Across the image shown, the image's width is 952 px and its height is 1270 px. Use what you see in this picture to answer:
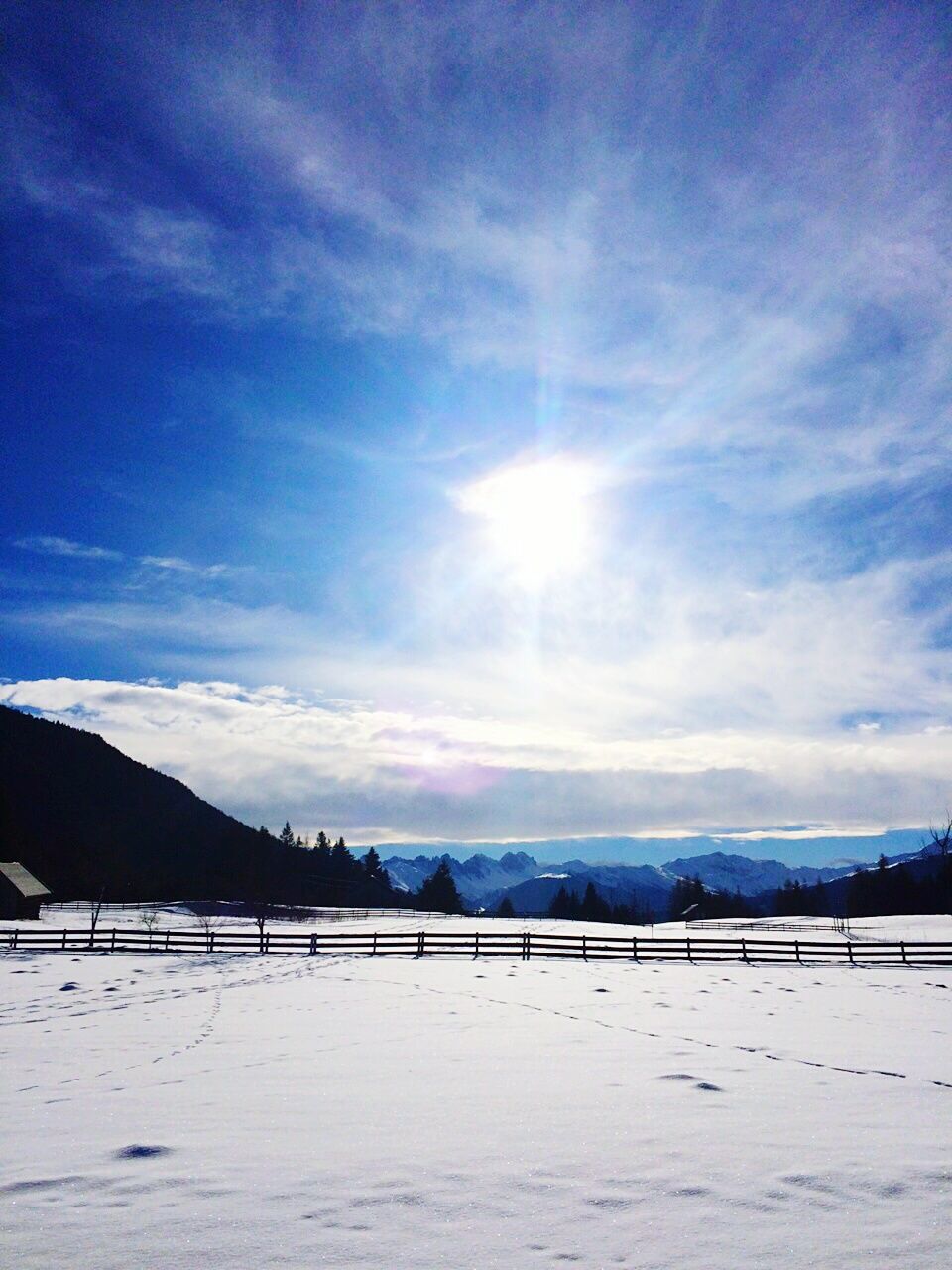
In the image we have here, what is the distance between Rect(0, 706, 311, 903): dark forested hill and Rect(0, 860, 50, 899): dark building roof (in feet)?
98.1

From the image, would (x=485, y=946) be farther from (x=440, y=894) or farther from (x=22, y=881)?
(x=440, y=894)

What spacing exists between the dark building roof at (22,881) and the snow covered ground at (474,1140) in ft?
146

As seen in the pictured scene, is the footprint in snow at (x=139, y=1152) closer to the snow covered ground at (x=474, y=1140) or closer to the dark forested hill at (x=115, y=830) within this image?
the snow covered ground at (x=474, y=1140)

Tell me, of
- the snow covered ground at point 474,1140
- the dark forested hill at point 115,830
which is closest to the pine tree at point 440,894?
the dark forested hill at point 115,830

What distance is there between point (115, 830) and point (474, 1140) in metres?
129

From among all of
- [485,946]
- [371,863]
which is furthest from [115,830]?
[485,946]

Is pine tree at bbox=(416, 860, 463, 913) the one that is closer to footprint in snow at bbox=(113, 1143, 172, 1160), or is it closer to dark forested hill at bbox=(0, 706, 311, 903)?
dark forested hill at bbox=(0, 706, 311, 903)

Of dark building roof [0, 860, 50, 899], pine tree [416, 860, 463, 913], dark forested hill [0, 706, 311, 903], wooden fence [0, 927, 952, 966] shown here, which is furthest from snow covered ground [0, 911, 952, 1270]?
pine tree [416, 860, 463, 913]

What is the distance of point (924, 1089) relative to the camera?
32.9ft

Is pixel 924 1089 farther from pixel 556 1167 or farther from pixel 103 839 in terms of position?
pixel 103 839

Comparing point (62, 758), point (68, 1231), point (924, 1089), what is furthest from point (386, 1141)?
point (62, 758)

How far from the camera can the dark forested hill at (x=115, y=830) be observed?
3686 inches

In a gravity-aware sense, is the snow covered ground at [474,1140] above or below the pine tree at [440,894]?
above

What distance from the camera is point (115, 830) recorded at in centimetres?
11819
